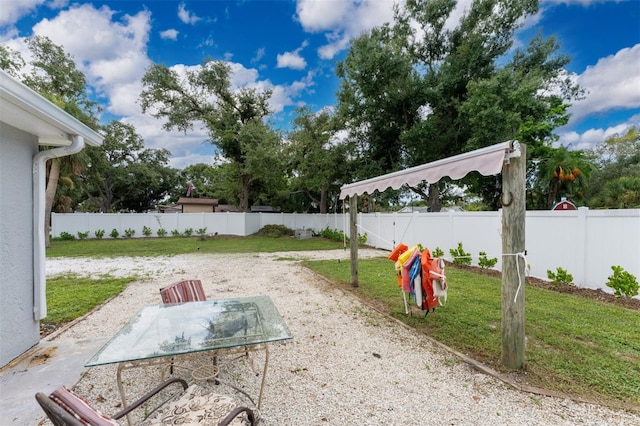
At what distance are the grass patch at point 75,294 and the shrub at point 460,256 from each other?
8534 millimetres

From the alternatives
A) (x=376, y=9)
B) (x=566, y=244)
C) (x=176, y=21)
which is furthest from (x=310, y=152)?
(x=566, y=244)

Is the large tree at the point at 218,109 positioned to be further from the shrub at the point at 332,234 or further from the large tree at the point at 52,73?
the shrub at the point at 332,234

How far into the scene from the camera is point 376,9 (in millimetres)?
13266

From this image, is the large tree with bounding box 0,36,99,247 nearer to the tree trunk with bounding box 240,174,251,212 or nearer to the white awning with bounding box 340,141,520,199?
the tree trunk with bounding box 240,174,251,212

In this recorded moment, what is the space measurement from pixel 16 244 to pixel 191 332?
7.64 feet

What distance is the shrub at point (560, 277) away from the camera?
19.3 ft

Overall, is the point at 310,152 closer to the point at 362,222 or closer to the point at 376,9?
the point at 362,222

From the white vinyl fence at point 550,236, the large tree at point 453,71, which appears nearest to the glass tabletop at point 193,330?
the white vinyl fence at point 550,236

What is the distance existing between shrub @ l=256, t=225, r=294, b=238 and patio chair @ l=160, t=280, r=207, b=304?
1588cm

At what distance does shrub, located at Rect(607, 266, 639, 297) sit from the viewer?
16.1 ft

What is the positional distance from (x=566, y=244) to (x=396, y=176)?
13.8 feet

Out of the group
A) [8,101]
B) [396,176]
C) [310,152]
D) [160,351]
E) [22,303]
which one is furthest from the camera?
[310,152]

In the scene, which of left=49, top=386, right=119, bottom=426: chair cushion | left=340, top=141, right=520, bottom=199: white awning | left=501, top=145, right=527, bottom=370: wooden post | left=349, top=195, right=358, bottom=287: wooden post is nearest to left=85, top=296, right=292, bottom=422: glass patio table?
left=49, top=386, right=119, bottom=426: chair cushion

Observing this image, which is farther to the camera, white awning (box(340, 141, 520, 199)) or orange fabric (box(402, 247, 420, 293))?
orange fabric (box(402, 247, 420, 293))
